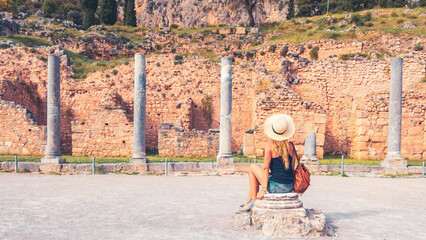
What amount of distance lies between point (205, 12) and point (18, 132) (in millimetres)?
64520

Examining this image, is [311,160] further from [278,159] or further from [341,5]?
[341,5]

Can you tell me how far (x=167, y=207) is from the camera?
31.0 ft

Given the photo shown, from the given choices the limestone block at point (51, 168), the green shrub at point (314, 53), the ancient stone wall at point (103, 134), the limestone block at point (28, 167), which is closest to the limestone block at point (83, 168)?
the limestone block at point (51, 168)

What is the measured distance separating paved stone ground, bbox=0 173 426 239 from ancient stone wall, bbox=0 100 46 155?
354 inches

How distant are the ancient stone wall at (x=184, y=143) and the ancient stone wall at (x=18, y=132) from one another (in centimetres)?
757

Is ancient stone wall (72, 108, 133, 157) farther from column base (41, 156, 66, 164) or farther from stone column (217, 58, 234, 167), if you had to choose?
stone column (217, 58, 234, 167)

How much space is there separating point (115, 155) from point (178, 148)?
415 cm

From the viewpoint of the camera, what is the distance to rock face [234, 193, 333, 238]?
6.90 meters

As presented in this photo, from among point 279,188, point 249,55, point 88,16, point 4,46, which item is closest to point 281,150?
point 279,188

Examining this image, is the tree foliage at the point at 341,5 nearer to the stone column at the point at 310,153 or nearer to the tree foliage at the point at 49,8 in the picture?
the stone column at the point at 310,153

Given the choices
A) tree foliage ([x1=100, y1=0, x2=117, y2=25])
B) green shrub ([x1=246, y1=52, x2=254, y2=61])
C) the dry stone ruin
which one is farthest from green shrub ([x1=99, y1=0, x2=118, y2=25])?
green shrub ([x1=246, y1=52, x2=254, y2=61])

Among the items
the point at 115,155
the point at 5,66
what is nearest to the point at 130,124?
the point at 115,155

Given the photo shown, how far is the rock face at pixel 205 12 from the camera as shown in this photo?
79438mm

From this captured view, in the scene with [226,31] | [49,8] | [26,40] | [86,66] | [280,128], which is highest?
[49,8]
